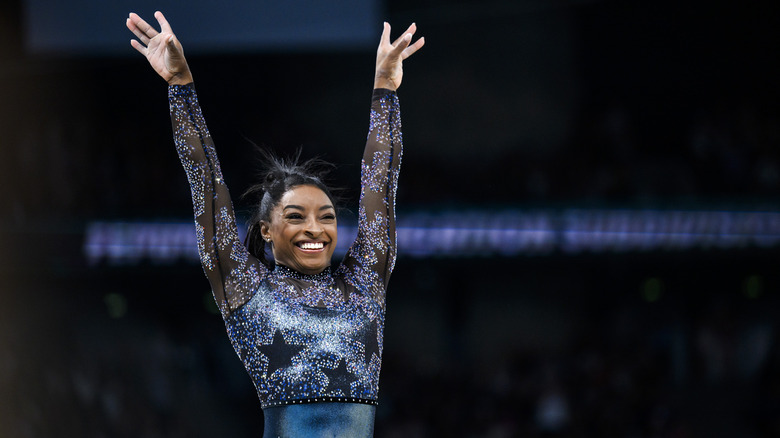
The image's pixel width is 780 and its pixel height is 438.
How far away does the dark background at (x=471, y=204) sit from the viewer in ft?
21.9

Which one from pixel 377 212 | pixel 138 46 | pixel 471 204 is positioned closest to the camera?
pixel 138 46

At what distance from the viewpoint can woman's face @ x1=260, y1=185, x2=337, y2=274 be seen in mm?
2799

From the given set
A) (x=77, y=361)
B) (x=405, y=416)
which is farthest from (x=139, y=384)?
(x=405, y=416)

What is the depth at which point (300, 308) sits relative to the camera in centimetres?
269

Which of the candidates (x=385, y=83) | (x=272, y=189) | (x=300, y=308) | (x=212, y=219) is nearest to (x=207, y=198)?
(x=212, y=219)

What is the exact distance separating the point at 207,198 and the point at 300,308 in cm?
40

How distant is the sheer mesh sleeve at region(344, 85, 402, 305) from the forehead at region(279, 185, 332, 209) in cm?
12

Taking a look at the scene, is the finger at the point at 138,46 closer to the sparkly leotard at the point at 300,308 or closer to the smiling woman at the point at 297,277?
the smiling woman at the point at 297,277

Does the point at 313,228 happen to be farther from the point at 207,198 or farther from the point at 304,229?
the point at 207,198

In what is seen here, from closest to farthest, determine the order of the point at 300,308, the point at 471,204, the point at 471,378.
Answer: the point at 300,308, the point at 471,204, the point at 471,378

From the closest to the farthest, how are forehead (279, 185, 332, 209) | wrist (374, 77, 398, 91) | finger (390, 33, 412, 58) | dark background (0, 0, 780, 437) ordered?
forehead (279, 185, 332, 209)
finger (390, 33, 412, 58)
wrist (374, 77, 398, 91)
dark background (0, 0, 780, 437)

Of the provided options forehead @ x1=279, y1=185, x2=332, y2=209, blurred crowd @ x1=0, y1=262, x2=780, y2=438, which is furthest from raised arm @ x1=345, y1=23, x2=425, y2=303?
blurred crowd @ x1=0, y1=262, x2=780, y2=438

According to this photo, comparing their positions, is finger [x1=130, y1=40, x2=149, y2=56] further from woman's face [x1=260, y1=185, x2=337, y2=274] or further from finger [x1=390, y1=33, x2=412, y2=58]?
finger [x1=390, y1=33, x2=412, y2=58]

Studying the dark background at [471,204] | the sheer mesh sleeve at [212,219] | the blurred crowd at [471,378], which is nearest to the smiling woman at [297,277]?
the sheer mesh sleeve at [212,219]
